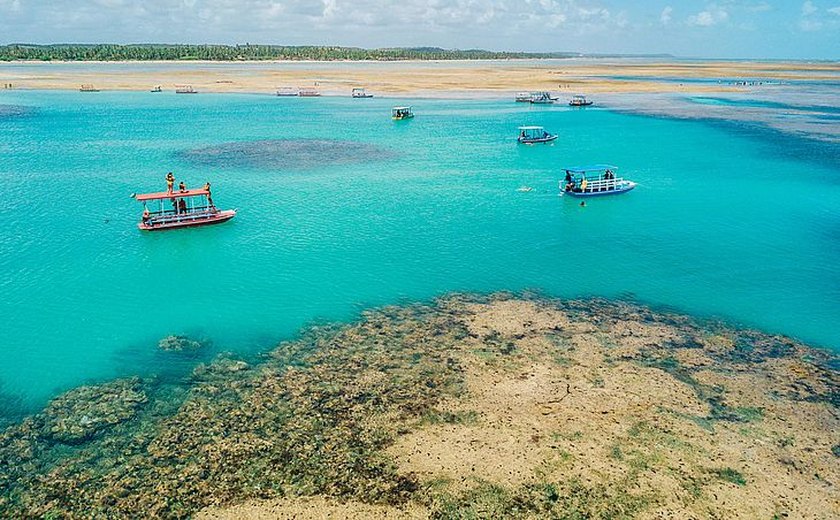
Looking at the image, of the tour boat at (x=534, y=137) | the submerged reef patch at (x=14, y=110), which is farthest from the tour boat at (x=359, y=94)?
the submerged reef patch at (x=14, y=110)

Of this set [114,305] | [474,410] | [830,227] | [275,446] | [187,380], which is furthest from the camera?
[830,227]

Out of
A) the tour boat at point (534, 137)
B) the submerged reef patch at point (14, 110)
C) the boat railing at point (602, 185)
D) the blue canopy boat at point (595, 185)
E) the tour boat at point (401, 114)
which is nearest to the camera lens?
the blue canopy boat at point (595, 185)

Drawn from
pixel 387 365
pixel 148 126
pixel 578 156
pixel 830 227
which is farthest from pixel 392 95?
pixel 387 365

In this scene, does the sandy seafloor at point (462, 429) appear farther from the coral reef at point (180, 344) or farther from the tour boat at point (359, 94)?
the tour boat at point (359, 94)

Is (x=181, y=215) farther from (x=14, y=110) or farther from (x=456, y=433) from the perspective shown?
(x=14, y=110)

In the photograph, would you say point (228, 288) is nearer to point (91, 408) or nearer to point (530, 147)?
point (91, 408)

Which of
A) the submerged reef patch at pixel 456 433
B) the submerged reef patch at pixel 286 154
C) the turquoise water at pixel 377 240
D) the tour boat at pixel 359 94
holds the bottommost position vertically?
the submerged reef patch at pixel 456 433

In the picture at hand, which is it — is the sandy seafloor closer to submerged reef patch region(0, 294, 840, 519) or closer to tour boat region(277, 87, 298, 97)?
submerged reef patch region(0, 294, 840, 519)
